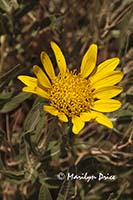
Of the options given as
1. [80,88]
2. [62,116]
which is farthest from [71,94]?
[62,116]

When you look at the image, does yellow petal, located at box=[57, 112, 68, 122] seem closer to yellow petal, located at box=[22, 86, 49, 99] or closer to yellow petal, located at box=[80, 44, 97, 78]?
yellow petal, located at box=[22, 86, 49, 99]

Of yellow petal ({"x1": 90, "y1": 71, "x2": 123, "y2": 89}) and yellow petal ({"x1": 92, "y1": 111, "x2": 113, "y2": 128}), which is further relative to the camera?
yellow petal ({"x1": 90, "y1": 71, "x2": 123, "y2": 89})

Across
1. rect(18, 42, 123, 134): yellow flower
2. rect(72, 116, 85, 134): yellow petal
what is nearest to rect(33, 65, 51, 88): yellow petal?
rect(18, 42, 123, 134): yellow flower

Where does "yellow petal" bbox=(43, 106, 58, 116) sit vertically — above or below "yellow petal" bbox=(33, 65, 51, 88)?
below

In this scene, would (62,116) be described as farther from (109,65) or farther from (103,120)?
(109,65)

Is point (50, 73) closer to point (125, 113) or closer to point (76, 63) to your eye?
point (125, 113)

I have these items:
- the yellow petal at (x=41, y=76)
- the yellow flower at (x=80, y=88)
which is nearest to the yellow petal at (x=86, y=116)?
the yellow flower at (x=80, y=88)

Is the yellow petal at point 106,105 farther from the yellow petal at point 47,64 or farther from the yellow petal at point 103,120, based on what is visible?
the yellow petal at point 47,64
